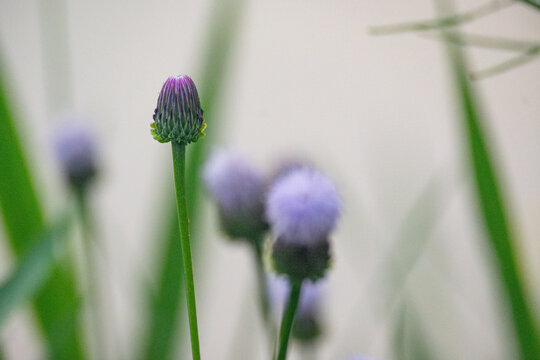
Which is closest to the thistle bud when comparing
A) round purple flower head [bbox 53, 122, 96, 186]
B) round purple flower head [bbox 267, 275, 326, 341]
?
round purple flower head [bbox 267, 275, 326, 341]

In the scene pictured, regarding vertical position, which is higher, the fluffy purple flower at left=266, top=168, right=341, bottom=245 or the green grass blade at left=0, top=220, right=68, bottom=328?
the fluffy purple flower at left=266, top=168, right=341, bottom=245

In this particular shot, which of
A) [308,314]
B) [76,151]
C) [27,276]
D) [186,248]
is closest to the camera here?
[186,248]

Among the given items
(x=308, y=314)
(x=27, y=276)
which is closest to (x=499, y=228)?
(x=308, y=314)

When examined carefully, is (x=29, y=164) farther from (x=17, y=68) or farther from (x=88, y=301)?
(x=17, y=68)

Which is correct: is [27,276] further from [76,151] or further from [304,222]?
[76,151]

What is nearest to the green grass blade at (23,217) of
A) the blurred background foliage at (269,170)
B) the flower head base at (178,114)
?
the blurred background foliage at (269,170)

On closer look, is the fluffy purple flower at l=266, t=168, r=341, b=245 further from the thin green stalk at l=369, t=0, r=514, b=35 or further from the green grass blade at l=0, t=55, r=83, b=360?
the green grass blade at l=0, t=55, r=83, b=360
